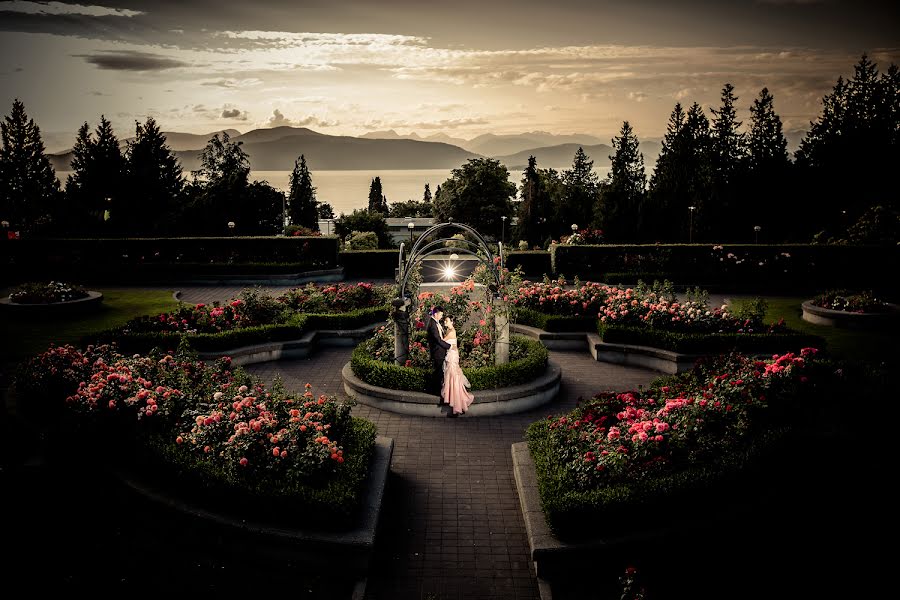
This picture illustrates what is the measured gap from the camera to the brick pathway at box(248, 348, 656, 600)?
7.04 metres

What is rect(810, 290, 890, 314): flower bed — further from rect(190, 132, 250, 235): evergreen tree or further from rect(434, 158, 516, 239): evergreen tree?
rect(434, 158, 516, 239): evergreen tree

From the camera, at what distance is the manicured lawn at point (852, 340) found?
1480 centimetres

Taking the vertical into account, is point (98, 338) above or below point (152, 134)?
below

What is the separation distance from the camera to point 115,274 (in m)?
26.1

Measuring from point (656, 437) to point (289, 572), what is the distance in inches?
184

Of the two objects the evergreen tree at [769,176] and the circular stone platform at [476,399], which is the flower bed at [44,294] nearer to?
the circular stone platform at [476,399]

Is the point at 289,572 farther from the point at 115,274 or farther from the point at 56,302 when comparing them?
the point at 115,274

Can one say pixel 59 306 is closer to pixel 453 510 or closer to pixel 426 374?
pixel 426 374

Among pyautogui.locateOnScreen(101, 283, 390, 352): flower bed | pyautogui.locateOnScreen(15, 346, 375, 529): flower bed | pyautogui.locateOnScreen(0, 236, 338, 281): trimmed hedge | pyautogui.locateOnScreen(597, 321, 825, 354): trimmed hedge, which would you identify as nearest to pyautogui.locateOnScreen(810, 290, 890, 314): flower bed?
pyautogui.locateOnScreen(597, 321, 825, 354): trimmed hedge

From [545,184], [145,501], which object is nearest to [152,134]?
[545,184]

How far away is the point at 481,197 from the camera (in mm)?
67375

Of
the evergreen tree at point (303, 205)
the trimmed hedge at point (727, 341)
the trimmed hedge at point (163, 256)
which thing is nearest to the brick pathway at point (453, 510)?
the trimmed hedge at point (727, 341)

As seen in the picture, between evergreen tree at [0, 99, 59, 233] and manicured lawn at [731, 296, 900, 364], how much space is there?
253ft

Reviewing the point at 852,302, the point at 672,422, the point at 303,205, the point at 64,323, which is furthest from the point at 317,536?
the point at 303,205
